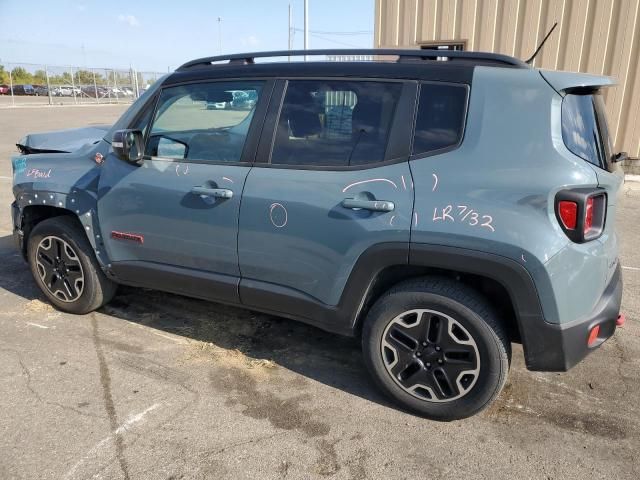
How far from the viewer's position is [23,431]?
265 centimetres

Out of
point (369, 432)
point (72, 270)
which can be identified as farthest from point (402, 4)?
point (369, 432)

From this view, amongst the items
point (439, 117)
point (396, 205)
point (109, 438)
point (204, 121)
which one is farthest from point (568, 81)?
point (109, 438)

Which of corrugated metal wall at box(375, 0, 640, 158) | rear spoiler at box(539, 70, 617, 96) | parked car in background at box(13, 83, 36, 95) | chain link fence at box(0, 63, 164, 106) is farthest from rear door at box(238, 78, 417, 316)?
parked car in background at box(13, 83, 36, 95)

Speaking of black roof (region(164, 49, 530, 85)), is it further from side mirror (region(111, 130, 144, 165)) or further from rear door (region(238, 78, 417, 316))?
side mirror (region(111, 130, 144, 165))

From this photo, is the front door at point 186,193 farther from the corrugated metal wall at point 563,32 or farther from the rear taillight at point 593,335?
the corrugated metal wall at point 563,32

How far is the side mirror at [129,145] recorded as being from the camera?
10.9 ft

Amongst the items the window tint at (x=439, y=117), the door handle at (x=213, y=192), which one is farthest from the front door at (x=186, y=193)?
the window tint at (x=439, y=117)

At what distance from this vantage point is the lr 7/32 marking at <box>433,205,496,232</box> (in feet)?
7.97

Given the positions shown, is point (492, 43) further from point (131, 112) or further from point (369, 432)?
point (369, 432)

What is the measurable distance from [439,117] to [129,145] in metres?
1.95

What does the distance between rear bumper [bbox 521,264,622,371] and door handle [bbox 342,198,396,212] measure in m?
0.88

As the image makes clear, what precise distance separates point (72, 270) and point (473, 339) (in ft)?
9.62

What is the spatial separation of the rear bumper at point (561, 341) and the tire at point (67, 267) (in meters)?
2.97

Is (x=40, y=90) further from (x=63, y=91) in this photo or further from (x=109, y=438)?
(x=109, y=438)
